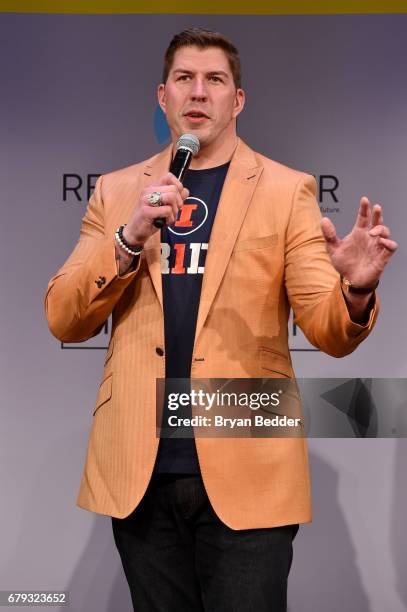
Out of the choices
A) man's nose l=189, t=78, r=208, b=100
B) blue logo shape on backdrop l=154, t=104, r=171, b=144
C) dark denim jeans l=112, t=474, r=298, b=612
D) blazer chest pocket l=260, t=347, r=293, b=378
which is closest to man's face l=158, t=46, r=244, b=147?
man's nose l=189, t=78, r=208, b=100

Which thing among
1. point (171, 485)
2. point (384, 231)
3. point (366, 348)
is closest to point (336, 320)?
point (384, 231)

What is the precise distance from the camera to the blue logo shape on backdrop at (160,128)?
11.5 ft

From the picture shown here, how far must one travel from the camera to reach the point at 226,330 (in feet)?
6.81

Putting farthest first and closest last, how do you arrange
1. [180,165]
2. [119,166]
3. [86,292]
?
1. [119,166]
2. [86,292]
3. [180,165]

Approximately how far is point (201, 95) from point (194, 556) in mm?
1116

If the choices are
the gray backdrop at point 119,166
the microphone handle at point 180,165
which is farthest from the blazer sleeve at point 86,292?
the gray backdrop at point 119,166

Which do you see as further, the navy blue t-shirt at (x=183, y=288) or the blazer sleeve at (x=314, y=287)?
the navy blue t-shirt at (x=183, y=288)

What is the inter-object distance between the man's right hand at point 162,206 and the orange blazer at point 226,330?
0.51 feet

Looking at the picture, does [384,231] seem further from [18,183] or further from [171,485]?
[18,183]

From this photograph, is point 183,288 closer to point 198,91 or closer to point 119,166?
point 198,91

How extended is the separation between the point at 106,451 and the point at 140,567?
0.28m

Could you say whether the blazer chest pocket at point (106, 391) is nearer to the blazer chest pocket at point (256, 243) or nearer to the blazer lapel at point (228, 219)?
the blazer lapel at point (228, 219)

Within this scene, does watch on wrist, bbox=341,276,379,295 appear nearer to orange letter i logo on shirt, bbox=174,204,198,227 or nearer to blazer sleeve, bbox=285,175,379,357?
blazer sleeve, bbox=285,175,379,357

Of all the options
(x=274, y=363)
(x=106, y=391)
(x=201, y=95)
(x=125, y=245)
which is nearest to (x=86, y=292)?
(x=125, y=245)
